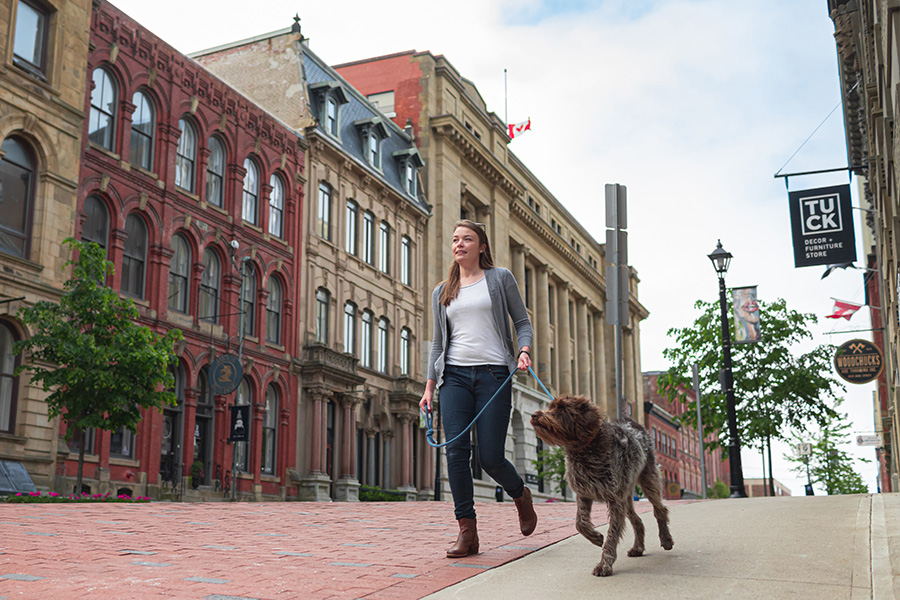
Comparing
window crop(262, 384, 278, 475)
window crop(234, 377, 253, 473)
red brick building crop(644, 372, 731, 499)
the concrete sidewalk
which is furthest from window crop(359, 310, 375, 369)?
red brick building crop(644, 372, 731, 499)

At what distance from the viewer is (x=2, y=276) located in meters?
21.8

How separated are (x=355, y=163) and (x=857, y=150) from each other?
19.1 metres

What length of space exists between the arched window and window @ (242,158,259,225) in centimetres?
668

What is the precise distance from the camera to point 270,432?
32062 millimetres

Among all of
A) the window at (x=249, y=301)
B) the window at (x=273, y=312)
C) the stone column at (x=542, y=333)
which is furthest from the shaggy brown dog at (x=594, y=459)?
the stone column at (x=542, y=333)

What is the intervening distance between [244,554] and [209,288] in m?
23.9

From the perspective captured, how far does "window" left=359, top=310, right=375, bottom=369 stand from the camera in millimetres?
37875

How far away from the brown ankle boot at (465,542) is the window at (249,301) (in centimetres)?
2540

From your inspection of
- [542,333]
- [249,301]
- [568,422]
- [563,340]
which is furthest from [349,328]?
[568,422]

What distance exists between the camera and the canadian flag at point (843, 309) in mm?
33031

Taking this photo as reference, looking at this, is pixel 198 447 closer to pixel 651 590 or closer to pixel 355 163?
pixel 355 163

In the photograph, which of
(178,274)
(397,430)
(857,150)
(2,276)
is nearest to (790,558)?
(2,276)

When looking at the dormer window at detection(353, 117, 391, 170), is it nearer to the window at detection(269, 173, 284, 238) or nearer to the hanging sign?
the window at detection(269, 173, 284, 238)

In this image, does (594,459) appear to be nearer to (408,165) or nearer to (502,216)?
(408,165)
